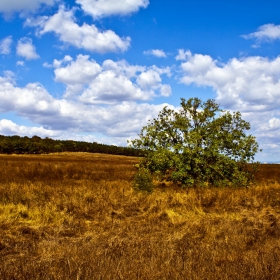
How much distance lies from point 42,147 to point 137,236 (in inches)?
3546

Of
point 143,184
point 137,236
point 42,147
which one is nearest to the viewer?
point 137,236

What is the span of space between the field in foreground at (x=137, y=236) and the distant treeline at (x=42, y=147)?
59.1 meters

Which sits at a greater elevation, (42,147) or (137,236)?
(42,147)

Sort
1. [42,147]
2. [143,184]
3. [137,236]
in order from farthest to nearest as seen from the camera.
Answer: [42,147] → [143,184] → [137,236]

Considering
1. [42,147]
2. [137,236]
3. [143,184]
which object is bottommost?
[137,236]

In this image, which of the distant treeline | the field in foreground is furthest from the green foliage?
the distant treeline

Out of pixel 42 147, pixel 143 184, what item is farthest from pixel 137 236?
pixel 42 147

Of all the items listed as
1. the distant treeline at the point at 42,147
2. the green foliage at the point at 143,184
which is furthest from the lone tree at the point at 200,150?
the distant treeline at the point at 42,147

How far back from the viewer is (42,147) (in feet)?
301

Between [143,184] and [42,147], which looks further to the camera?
[42,147]

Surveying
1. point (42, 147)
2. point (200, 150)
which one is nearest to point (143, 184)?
point (200, 150)

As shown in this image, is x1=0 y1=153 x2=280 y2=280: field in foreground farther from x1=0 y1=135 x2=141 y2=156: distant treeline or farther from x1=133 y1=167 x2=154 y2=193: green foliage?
x1=0 y1=135 x2=141 y2=156: distant treeline

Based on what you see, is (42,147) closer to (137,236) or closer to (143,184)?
(143,184)

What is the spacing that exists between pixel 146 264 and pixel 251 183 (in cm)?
1536
